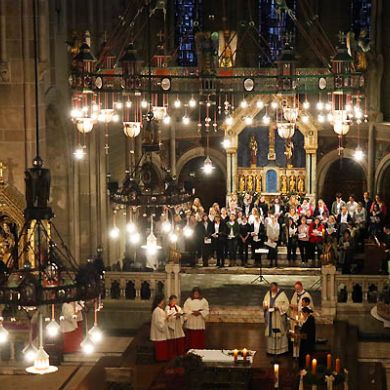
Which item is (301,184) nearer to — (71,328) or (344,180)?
(344,180)

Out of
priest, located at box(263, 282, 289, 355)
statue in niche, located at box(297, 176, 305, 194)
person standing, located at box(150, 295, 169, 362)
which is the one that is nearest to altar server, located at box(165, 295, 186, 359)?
person standing, located at box(150, 295, 169, 362)

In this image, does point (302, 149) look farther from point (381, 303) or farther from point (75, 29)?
point (381, 303)

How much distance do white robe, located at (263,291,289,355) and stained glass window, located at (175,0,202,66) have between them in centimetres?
1565

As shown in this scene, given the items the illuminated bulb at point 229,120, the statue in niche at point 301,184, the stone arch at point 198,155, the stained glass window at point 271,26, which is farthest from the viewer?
the stained glass window at point 271,26

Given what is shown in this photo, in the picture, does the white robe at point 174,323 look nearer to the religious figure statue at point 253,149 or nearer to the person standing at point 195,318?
the person standing at point 195,318

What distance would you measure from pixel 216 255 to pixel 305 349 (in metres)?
7.93

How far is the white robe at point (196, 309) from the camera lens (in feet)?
87.7

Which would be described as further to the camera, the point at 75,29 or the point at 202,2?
the point at 202,2

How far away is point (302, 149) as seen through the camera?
3869 centimetres

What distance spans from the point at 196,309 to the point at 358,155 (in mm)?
11670

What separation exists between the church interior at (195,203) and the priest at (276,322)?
6 cm

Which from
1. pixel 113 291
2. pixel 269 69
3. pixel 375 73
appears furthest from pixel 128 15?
pixel 113 291

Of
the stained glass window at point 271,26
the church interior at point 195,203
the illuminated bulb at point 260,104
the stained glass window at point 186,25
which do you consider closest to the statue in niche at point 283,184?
the church interior at point 195,203

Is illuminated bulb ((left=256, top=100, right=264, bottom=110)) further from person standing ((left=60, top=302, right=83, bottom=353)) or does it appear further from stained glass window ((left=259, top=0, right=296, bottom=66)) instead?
person standing ((left=60, top=302, right=83, bottom=353))
